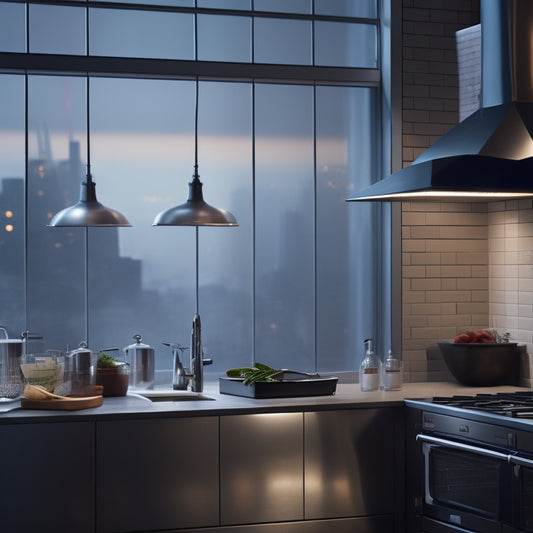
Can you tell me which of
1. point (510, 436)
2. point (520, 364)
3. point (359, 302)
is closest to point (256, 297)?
point (359, 302)

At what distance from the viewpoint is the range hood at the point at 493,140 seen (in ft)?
12.0

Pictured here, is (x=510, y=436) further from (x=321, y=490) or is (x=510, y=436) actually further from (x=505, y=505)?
(x=321, y=490)

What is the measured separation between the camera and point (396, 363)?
185 inches

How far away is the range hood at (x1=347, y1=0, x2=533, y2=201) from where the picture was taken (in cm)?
367

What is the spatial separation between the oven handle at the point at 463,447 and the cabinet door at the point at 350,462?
0.23 metres

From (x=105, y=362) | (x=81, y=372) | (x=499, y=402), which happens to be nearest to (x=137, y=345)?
(x=105, y=362)

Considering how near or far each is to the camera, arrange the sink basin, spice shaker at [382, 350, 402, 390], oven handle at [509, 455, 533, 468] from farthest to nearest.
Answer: spice shaker at [382, 350, 402, 390]
the sink basin
oven handle at [509, 455, 533, 468]

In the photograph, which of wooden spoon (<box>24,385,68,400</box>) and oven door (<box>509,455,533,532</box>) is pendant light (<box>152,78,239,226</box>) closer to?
wooden spoon (<box>24,385,68,400</box>)

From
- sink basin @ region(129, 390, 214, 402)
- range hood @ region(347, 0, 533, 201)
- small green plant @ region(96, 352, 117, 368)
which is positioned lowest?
sink basin @ region(129, 390, 214, 402)

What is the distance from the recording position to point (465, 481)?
392cm

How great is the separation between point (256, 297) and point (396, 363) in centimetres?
87

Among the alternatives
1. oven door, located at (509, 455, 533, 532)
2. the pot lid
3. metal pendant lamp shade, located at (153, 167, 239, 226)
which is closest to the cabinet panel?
oven door, located at (509, 455, 533, 532)

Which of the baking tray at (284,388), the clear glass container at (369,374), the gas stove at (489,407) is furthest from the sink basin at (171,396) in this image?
the gas stove at (489,407)

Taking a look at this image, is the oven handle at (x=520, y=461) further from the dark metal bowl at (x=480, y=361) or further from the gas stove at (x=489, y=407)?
the dark metal bowl at (x=480, y=361)
